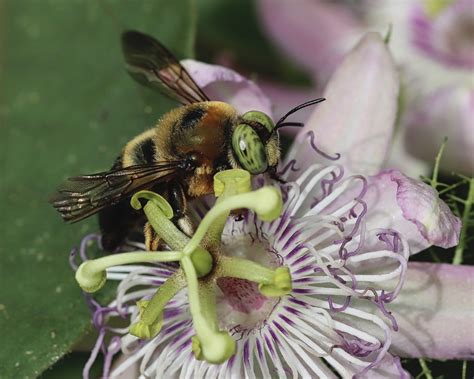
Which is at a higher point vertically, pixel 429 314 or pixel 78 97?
pixel 78 97

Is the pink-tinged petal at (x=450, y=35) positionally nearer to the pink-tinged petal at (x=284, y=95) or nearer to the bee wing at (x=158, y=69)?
the pink-tinged petal at (x=284, y=95)

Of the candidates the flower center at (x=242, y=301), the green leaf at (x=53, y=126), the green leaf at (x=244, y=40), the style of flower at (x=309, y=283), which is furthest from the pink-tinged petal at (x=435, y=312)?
the green leaf at (x=244, y=40)

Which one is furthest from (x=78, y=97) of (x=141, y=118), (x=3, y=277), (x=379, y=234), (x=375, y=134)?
(x=379, y=234)

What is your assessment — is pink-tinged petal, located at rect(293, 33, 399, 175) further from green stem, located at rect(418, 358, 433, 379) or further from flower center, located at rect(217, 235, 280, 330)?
green stem, located at rect(418, 358, 433, 379)

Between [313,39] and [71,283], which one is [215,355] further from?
[313,39]

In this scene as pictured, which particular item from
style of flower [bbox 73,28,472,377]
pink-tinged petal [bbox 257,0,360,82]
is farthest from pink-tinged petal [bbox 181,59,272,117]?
pink-tinged petal [bbox 257,0,360,82]

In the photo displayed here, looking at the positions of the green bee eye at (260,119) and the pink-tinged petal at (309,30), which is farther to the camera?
the pink-tinged petal at (309,30)
